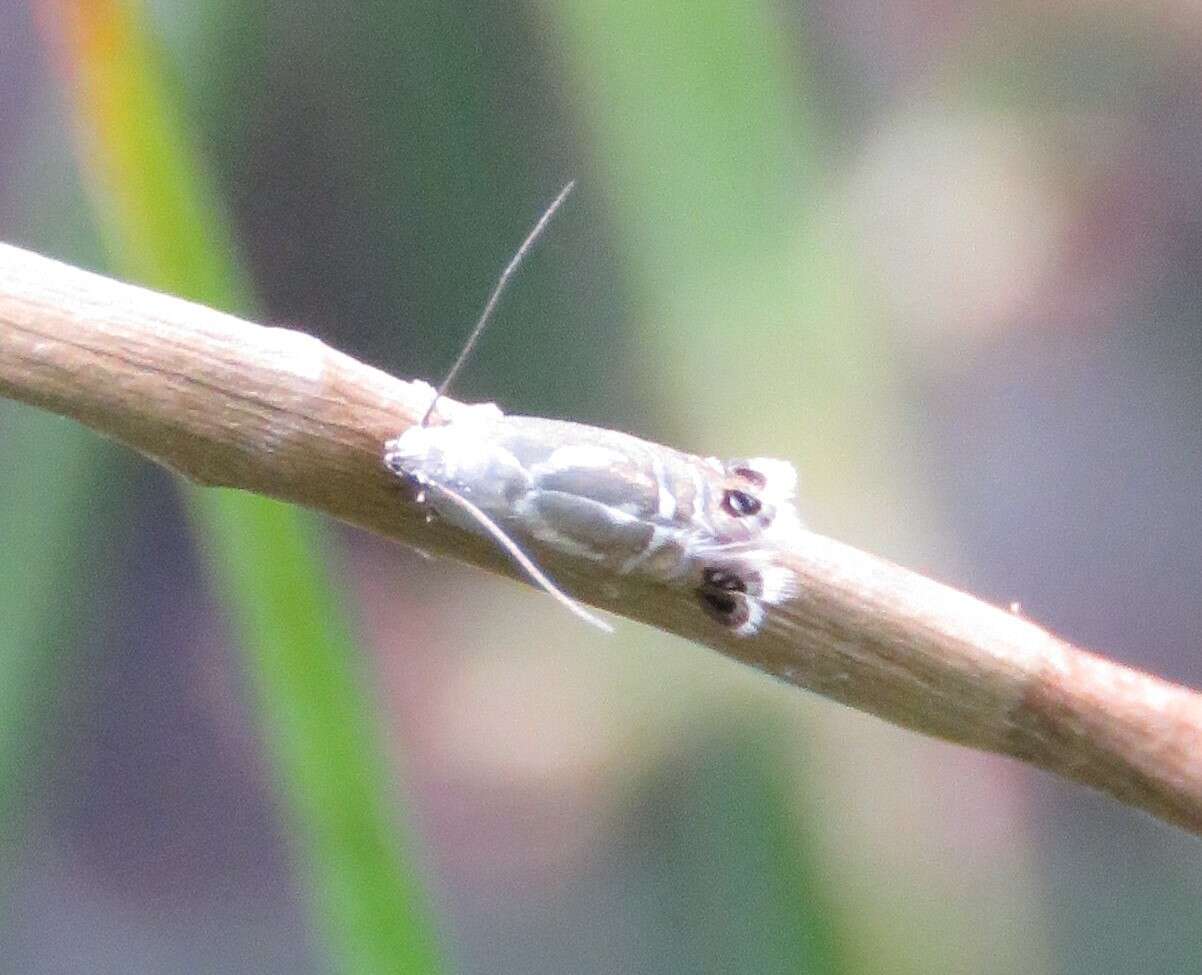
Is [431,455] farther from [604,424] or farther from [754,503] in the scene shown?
[604,424]

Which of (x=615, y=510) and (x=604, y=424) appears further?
(x=604, y=424)

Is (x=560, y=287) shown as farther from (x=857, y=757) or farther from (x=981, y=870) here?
(x=981, y=870)

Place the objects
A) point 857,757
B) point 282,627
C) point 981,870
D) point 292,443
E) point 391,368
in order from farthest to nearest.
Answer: point 391,368, point 981,870, point 857,757, point 282,627, point 292,443

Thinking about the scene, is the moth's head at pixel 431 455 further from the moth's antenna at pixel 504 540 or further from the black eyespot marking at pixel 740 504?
the black eyespot marking at pixel 740 504

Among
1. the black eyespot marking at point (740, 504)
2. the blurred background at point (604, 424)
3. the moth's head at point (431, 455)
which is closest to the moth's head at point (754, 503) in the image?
the black eyespot marking at point (740, 504)

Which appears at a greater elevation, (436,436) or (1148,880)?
(1148,880)

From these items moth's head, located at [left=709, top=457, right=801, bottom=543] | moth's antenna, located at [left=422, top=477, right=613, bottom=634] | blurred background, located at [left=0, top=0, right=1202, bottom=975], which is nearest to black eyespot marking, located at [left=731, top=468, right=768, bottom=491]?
moth's head, located at [left=709, top=457, right=801, bottom=543]

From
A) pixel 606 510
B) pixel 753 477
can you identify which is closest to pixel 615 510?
pixel 606 510

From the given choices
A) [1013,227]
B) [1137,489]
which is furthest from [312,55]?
[1137,489]
